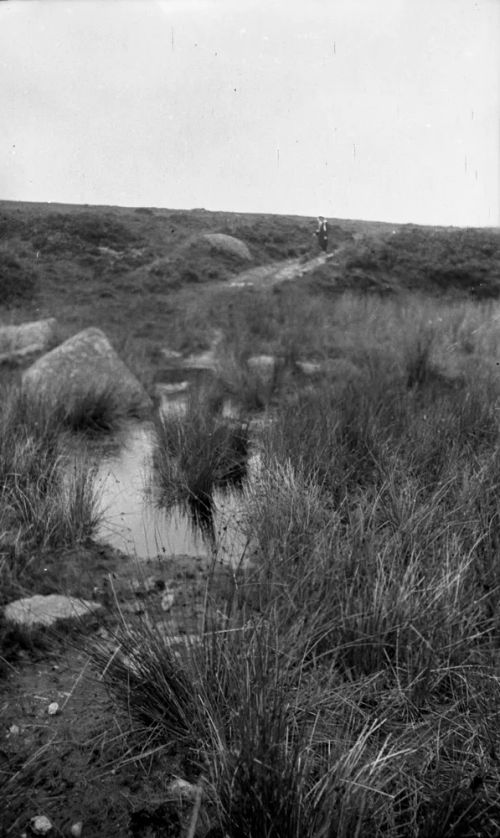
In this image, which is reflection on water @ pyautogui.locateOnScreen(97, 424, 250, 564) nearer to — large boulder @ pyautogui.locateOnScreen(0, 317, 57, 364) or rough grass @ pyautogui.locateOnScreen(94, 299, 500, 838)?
rough grass @ pyautogui.locateOnScreen(94, 299, 500, 838)

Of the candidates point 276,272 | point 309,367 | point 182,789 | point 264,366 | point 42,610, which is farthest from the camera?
point 276,272

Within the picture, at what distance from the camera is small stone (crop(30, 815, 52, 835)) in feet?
5.31

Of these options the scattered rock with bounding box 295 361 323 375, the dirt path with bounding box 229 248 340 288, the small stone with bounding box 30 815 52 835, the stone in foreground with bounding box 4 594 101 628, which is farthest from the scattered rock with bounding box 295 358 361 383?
the dirt path with bounding box 229 248 340 288

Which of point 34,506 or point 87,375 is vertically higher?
point 87,375

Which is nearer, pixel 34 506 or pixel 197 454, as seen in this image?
pixel 34 506

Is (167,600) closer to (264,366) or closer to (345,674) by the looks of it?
(345,674)

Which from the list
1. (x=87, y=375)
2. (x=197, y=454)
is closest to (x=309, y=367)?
(x=87, y=375)

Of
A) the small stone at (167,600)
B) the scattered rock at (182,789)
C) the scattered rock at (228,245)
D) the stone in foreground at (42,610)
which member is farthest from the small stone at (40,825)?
the scattered rock at (228,245)

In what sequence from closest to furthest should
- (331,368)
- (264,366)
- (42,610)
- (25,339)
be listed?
1. (42,610)
2. (331,368)
3. (264,366)
4. (25,339)

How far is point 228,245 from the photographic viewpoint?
18.3 metres

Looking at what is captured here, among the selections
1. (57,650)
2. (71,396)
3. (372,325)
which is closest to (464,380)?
(71,396)

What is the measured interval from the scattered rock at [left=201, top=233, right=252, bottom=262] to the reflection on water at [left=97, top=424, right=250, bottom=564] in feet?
45.0

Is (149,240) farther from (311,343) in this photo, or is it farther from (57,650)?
(57,650)

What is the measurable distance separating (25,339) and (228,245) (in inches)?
384
